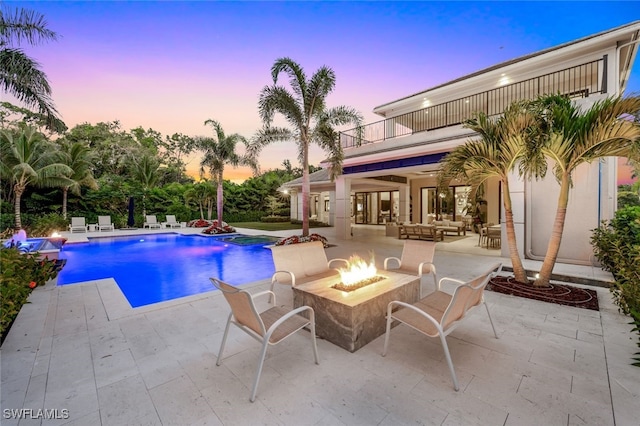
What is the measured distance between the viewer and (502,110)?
11.6 meters

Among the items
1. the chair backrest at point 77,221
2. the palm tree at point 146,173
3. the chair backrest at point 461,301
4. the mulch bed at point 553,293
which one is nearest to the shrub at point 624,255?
the mulch bed at point 553,293

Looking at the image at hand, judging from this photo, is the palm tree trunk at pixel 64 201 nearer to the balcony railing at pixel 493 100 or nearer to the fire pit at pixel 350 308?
the balcony railing at pixel 493 100

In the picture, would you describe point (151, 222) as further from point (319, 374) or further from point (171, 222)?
point (319, 374)

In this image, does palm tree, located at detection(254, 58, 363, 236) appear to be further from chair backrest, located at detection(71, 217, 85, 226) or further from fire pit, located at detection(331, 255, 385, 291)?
chair backrest, located at detection(71, 217, 85, 226)

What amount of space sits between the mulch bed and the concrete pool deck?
472mm

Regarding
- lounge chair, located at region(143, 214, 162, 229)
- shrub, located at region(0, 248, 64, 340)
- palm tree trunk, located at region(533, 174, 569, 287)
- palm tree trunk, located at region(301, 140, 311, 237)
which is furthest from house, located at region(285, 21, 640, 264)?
lounge chair, located at region(143, 214, 162, 229)

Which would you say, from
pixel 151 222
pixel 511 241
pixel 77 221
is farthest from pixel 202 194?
pixel 511 241

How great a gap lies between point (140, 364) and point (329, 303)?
2221 mm

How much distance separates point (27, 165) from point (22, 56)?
1105 centimetres

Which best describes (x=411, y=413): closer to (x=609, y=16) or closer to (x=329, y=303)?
(x=329, y=303)

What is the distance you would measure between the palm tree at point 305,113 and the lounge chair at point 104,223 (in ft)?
44.8

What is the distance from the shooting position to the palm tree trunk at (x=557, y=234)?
5336mm

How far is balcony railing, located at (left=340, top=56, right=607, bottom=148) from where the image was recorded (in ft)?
33.2

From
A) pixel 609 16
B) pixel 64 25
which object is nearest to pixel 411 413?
pixel 64 25
